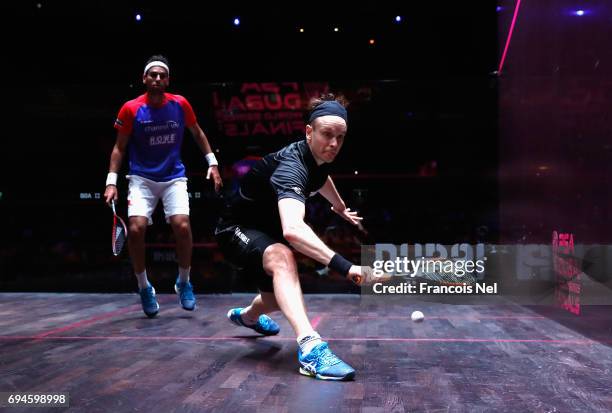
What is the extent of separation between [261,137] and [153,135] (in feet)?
5.16

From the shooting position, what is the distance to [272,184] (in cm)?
221

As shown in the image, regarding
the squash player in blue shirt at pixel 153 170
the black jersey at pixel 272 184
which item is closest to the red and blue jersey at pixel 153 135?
the squash player in blue shirt at pixel 153 170

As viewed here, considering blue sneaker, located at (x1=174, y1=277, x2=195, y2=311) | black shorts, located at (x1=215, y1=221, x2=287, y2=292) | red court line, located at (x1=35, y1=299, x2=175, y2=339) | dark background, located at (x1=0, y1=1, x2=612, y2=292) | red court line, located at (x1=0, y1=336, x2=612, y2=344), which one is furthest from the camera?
dark background, located at (x1=0, y1=1, x2=612, y2=292)

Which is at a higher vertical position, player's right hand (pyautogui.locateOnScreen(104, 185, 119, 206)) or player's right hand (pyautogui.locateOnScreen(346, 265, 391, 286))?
player's right hand (pyautogui.locateOnScreen(104, 185, 119, 206))

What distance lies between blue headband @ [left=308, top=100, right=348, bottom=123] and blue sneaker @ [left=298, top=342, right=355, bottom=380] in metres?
0.79

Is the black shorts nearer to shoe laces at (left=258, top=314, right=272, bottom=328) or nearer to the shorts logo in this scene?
the shorts logo

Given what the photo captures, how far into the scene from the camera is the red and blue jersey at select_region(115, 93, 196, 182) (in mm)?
3651

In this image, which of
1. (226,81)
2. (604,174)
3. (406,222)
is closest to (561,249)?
(604,174)

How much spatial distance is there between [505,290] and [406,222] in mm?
933

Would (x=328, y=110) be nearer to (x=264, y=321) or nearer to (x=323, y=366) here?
(x=323, y=366)

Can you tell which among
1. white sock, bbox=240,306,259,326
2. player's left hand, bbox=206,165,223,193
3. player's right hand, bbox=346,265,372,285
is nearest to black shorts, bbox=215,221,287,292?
white sock, bbox=240,306,259,326

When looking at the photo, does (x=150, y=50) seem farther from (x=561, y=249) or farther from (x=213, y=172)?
(x=561, y=249)

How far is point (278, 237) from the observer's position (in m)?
2.48

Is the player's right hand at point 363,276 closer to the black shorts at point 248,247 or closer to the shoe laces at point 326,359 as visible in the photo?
the shoe laces at point 326,359
